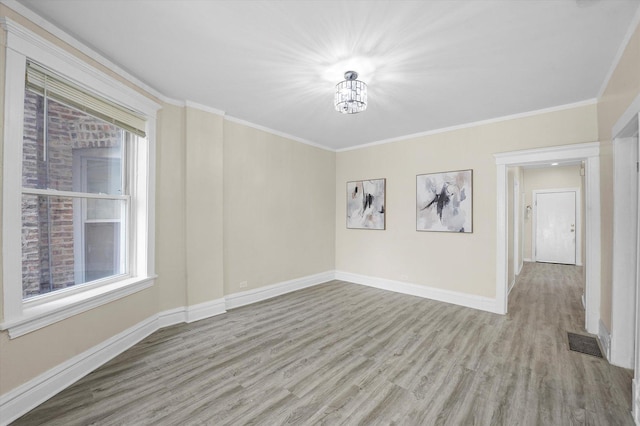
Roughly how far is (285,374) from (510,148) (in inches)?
160

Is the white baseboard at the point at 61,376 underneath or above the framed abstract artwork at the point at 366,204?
underneath

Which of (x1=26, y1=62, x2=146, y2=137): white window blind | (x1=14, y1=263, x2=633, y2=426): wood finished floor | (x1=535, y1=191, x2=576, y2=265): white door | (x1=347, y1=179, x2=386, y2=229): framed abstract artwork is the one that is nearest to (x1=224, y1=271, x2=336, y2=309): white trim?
(x1=14, y1=263, x2=633, y2=426): wood finished floor

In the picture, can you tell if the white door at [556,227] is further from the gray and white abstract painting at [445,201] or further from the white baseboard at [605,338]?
the white baseboard at [605,338]

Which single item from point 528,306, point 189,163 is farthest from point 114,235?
point 528,306

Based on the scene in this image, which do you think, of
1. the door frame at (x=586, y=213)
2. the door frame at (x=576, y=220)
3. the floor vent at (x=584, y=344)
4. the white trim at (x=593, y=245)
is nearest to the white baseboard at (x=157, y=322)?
the door frame at (x=586, y=213)

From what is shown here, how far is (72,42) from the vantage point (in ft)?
7.14

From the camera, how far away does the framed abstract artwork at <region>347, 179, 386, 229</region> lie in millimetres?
5090

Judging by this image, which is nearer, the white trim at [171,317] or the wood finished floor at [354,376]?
the wood finished floor at [354,376]

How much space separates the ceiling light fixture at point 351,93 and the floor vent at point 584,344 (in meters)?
3.40

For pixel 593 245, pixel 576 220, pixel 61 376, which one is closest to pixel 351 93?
pixel 593 245

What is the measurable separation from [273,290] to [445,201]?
10.6 feet

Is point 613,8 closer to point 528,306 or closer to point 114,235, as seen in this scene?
point 528,306

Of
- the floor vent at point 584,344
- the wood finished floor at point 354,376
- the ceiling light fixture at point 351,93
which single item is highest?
the ceiling light fixture at point 351,93

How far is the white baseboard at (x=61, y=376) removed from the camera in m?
1.75
